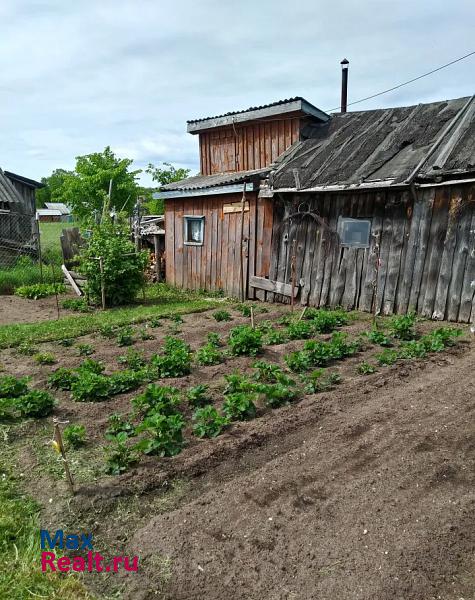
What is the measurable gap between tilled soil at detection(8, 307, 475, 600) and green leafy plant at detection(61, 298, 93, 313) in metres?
6.38

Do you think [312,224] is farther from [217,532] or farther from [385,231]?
[217,532]

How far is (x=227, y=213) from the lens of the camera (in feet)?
40.4

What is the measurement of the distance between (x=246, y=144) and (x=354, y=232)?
5.43 m

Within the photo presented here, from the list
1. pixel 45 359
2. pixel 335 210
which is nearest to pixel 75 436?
pixel 45 359

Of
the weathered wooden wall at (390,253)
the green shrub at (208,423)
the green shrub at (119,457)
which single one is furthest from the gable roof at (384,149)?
the green shrub at (119,457)

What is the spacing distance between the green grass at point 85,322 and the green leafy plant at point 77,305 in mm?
435

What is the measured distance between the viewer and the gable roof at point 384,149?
8766 mm

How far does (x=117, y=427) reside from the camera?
4516 millimetres

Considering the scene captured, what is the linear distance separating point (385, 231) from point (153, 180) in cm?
2871

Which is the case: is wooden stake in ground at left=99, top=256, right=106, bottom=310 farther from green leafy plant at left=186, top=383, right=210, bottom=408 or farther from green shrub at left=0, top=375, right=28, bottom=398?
green leafy plant at left=186, top=383, right=210, bottom=408

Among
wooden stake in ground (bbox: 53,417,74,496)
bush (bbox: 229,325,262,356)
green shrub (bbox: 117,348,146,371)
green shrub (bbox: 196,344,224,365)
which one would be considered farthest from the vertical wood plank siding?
wooden stake in ground (bbox: 53,417,74,496)

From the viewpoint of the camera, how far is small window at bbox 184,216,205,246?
1325cm

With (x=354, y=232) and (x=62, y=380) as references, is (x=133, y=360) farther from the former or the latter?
(x=354, y=232)

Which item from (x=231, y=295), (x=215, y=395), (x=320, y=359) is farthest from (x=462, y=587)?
Result: (x=231, y=295)
